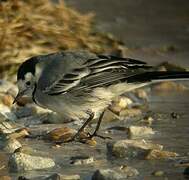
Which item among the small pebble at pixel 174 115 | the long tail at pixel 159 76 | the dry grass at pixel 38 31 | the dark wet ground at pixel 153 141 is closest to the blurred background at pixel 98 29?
the dry grass at pixel 38 31

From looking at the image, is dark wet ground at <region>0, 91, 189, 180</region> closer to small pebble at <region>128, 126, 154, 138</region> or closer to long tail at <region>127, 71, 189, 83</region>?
small pebble at <region>128, 126, 154, 138</region>

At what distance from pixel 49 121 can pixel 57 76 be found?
72cm

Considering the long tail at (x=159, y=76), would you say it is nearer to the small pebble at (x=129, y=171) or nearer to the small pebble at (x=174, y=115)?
the small pebble at (x=174, y=115)

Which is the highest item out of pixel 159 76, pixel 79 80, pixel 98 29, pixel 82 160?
pixel 159 76

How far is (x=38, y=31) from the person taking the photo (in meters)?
10.6

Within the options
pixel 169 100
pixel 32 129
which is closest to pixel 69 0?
pixel 169 100

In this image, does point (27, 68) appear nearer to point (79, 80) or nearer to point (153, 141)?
point (79, 80)

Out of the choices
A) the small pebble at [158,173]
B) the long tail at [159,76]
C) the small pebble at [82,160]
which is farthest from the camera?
the long tail at [159,76]

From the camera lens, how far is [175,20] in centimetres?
1379

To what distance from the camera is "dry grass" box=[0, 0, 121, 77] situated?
10.1m

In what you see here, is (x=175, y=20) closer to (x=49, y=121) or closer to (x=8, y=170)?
(x=49, y=121)

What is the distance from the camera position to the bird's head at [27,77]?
309 inches

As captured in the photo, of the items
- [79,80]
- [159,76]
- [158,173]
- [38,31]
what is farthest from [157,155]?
[38,31]

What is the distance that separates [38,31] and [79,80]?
2876 millimetres
